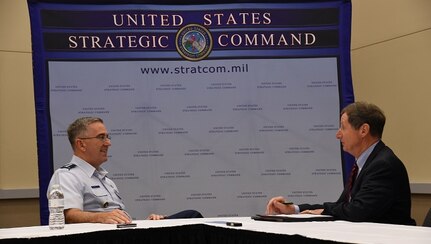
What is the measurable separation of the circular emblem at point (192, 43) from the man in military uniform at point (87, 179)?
51.0 inches

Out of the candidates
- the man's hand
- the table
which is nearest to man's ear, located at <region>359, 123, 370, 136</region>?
the man's hand

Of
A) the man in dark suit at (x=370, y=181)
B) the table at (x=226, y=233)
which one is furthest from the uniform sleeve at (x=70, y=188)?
the man in dark suit at (x=370, y=181)

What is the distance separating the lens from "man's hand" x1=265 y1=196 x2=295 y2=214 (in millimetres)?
3988

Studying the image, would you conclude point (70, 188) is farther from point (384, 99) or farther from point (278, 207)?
point (384, 99)

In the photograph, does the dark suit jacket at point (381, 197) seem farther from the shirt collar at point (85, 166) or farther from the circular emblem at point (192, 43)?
the circular emblem at point (192, 43)

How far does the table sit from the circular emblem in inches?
90.5

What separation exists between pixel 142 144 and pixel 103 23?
3.40 ft

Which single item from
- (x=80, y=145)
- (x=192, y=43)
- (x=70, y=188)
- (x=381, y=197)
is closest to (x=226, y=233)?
(x=381, y=197)

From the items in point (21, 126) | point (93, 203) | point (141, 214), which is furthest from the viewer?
point (21, 126)

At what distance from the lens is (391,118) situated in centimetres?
670

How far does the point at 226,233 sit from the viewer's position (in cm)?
313

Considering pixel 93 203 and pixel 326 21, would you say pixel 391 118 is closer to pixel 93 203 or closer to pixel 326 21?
pixel 326 21

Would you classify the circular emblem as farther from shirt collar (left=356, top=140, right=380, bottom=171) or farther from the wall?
shirt collar (left=356, top=140, right=380, bottom=171)

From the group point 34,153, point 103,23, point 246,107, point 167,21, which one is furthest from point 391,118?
point 34,153
